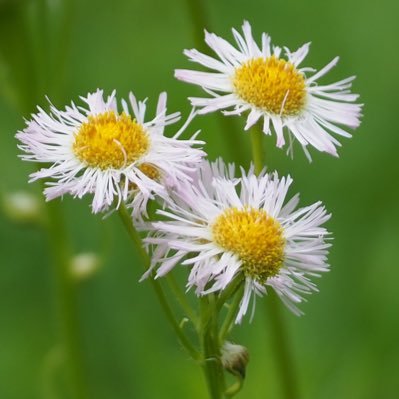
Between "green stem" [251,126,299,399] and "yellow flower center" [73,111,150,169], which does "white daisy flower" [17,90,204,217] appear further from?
"green stem" [251,126,299,399]

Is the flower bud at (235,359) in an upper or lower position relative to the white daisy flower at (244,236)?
lower

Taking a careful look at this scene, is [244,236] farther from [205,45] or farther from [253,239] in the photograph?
[205,45]

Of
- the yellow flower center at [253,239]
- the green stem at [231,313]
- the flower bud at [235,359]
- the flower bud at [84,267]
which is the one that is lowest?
the flower bud at [235,359]

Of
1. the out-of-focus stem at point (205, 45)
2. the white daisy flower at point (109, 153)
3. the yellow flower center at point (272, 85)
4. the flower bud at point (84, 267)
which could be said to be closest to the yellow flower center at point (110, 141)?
the white daisy flower at point (109, 153)

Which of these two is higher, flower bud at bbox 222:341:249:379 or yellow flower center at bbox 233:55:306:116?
yellow flower center at bbox 233:55:306:116

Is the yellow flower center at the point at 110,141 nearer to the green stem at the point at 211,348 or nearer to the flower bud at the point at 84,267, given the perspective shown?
the green stem at the point at 211,348

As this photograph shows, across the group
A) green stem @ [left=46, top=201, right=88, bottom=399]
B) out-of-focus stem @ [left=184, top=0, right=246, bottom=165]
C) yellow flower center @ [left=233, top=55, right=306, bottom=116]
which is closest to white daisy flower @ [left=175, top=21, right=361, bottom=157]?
yellow flower center @ [left=233, top=55, right=306, bottom=116]

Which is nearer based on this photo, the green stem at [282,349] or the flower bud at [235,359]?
the flower bud at [235,359]

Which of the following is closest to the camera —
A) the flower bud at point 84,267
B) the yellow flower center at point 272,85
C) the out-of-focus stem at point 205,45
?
the yellow flower center at point 272,85
